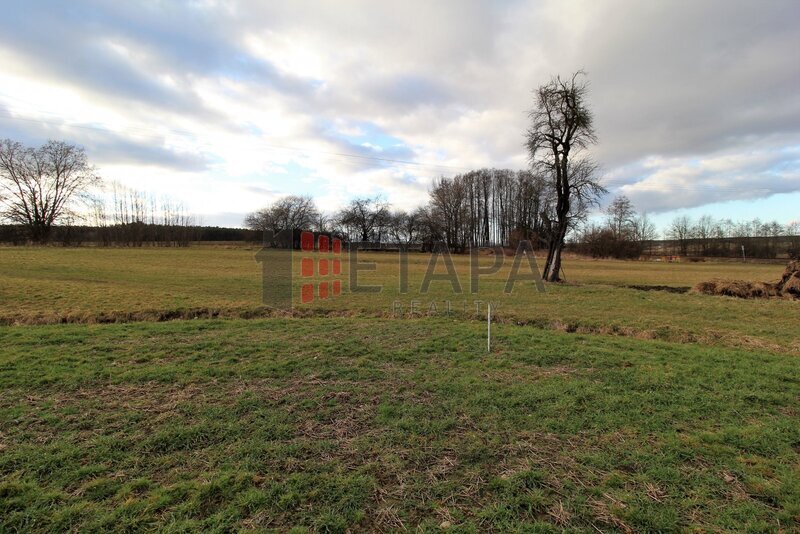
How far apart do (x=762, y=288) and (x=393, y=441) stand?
26189 millimetres

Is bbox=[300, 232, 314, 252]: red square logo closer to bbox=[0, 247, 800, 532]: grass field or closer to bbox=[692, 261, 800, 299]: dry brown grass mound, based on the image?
bbox=[692, 261, 800, 299]: dry brown grass mound

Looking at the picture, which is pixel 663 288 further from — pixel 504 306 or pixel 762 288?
pixel 504 306

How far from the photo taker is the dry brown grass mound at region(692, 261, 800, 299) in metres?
19.8

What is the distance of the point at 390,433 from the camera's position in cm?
421

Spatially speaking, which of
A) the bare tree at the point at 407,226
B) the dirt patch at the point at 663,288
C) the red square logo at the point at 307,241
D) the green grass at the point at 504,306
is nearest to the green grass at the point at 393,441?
the green grass at the point at 504,306

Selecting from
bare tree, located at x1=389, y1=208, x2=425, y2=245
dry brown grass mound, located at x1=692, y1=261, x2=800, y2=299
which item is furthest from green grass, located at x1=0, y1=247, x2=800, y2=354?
bare tree, located at x1=389, y1=208, x2=425, y2=245

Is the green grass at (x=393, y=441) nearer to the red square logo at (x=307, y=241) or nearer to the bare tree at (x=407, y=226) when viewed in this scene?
the red square logo at (x=307, y=241)

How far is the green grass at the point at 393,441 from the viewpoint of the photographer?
2.94 m

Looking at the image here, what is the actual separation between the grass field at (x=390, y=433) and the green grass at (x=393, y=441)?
0.07 feet

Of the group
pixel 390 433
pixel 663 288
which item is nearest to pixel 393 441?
pixel 390 433

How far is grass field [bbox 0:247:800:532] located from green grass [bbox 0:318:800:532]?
22 mm

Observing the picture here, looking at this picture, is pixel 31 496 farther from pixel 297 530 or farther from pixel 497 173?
pixel 497 173

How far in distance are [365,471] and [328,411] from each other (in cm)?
144

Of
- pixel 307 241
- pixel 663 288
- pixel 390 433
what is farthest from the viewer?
pixel 307 241
